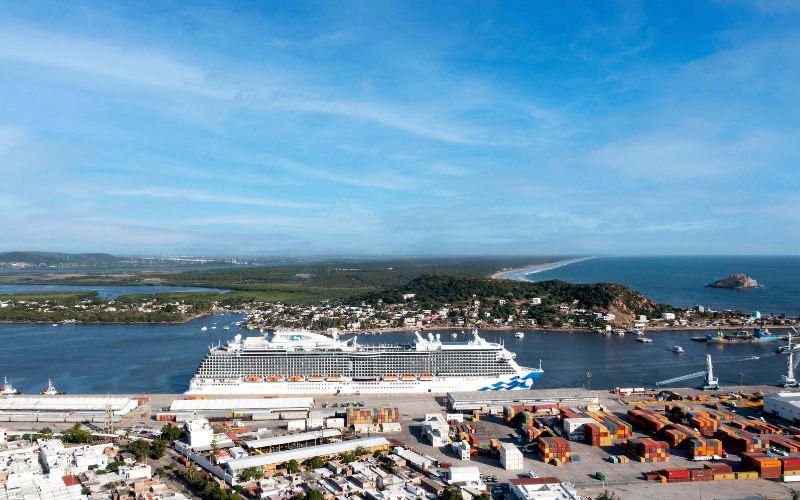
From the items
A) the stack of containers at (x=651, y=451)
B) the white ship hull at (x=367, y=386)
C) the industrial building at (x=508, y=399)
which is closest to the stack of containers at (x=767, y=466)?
the stack of containers at (x=651, y=451)

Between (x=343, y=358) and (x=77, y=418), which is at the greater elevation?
(x=343, y=358)

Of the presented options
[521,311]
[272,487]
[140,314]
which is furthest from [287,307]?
[272,487]

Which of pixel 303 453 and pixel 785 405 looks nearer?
pixel 303 453

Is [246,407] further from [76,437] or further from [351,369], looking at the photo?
[76,437]

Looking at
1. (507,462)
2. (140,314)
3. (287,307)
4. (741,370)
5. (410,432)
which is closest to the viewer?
(507,462)

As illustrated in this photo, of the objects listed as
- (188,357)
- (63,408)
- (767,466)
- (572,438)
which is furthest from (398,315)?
(767,466)

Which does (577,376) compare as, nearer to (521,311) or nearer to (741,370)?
(741,370)

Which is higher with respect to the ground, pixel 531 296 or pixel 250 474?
pixel 531 296

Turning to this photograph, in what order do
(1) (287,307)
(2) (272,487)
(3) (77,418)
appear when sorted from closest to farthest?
(2) (272,487)
(3) (77,418)
(1) (287,307)
